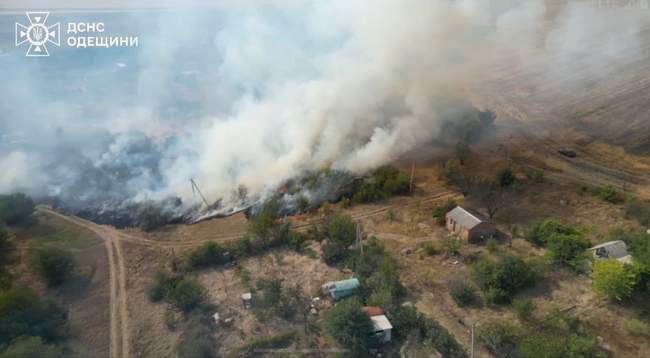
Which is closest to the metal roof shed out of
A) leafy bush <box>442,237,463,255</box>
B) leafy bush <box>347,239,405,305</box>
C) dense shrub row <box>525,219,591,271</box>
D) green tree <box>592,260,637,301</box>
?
leafy bush <box>347,239,405,305</box>

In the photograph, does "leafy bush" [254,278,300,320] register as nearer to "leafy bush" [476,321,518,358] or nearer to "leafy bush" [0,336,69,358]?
"leafy bush" [0,336,69,358]

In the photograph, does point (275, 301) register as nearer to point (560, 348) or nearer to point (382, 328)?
point (382, 328)

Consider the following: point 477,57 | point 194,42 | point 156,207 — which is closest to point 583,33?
point 477,57

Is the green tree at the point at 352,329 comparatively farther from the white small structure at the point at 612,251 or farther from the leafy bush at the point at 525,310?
the white small structure at the point at 612,251

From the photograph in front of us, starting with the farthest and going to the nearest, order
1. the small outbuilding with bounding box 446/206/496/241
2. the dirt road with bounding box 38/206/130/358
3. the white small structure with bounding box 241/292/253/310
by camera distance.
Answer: the small outbuilding with bounding box 446/206/496/241 → the white small structure with bounding box 241/292/253/310 → the dirt road with bounding box 38/206/130/358

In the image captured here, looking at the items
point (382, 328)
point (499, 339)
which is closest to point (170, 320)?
point (382, 328)

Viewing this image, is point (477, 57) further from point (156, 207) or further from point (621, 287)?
point (156, 207)

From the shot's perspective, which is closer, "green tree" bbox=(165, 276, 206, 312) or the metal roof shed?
"green tree" bbox=(165, 276, 206, 312)
